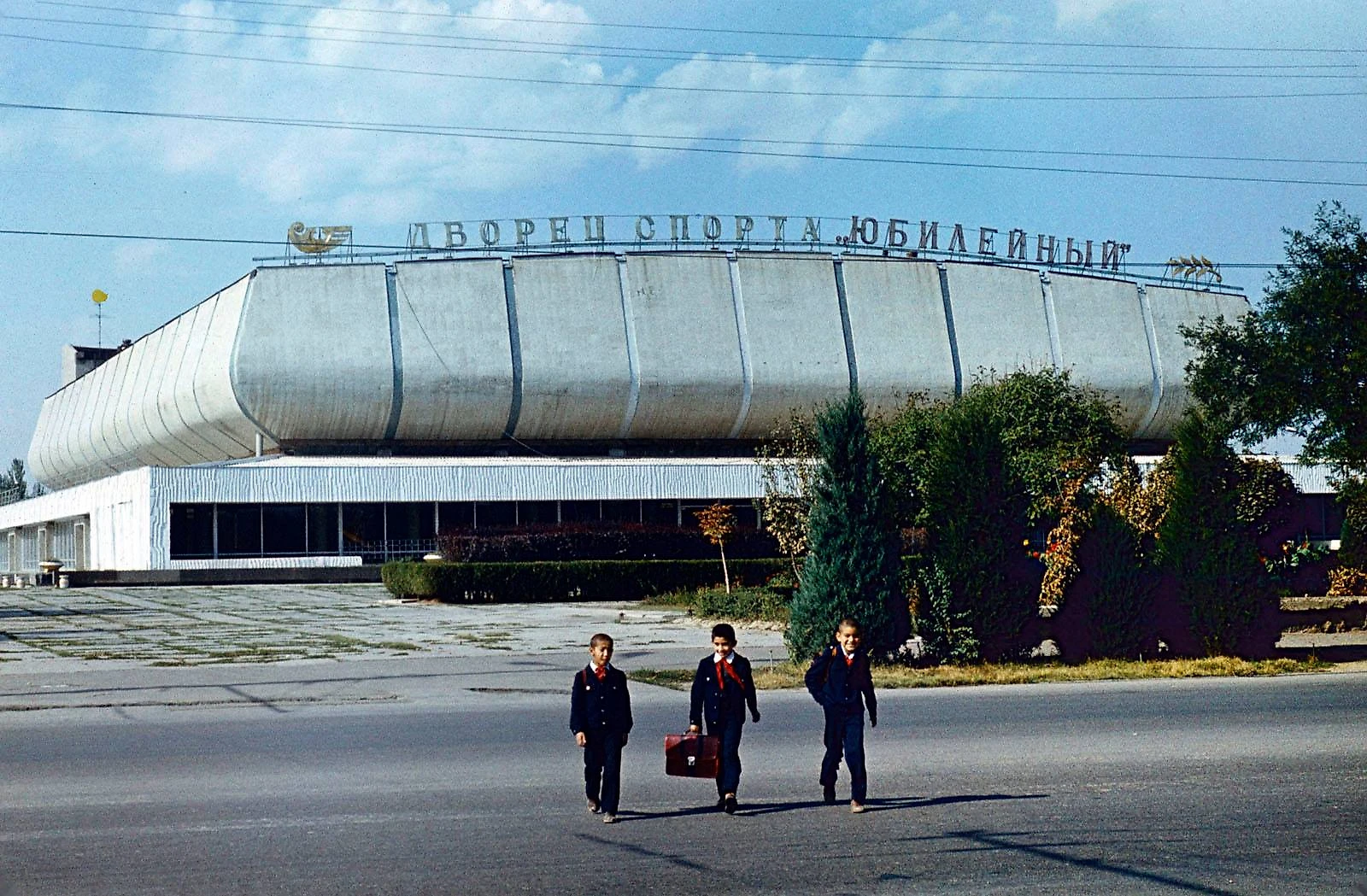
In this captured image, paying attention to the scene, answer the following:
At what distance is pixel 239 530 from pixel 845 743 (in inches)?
2124

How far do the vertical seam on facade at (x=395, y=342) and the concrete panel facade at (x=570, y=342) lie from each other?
5.34 metres

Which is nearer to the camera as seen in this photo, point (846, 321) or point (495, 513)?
point (495, 513)

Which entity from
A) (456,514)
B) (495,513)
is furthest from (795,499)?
(456,514)

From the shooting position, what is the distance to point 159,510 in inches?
2312

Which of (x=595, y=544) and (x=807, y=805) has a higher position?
(x=595, y=544)

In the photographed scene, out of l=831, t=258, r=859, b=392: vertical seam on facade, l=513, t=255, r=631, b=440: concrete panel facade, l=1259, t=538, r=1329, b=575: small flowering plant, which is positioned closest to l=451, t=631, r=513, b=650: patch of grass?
l=1259, t=538, r=1329, b=575: small flowering plant

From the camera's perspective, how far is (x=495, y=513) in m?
63.7

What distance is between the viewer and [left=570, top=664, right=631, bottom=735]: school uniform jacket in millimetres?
10234

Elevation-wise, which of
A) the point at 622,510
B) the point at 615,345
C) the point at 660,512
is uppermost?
the point at 615,345

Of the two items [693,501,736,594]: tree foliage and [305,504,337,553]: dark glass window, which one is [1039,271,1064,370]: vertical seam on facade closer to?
[693,501,736,594]: tree foliage

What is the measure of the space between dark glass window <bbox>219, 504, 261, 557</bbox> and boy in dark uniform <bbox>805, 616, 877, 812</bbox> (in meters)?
53.3

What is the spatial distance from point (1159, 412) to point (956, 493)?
5965 centimetres

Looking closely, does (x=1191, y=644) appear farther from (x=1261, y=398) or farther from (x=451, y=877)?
(x=451, y=877)

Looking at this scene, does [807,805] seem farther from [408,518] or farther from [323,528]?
[323,528]
